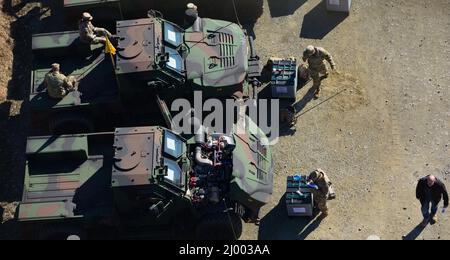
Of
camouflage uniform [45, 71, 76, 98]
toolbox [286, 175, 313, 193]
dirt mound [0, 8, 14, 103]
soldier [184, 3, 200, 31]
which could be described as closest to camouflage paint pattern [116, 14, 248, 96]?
soldier [184, 3, 200, 31]

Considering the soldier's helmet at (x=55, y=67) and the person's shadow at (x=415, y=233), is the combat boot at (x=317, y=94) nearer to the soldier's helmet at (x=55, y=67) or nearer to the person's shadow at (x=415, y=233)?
the person's shadow at (x=415, y=233)

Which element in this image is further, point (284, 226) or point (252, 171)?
point (284, 226)

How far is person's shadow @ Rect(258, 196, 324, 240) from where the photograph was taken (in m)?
14.7

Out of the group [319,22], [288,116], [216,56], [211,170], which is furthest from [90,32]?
[319,22]

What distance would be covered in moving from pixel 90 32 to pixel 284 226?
5.56 metres

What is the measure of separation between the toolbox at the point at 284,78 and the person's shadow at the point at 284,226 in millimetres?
2737

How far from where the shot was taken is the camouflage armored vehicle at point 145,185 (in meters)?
13.5

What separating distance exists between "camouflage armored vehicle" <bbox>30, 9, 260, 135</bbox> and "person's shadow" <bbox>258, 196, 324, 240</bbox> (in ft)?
8.33

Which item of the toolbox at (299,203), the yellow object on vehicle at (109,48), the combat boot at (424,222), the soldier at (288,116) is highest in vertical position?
the yellow object on vehicle at (109,48)

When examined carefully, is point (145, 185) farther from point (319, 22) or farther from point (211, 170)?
point (319, 22)

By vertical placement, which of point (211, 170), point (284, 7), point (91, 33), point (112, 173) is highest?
point (284, 7)

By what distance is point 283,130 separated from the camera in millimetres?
16141

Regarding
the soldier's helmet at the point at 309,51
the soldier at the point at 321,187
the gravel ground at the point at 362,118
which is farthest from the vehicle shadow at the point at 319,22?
the soldier at the point at 321,187

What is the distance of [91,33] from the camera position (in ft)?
51.7
